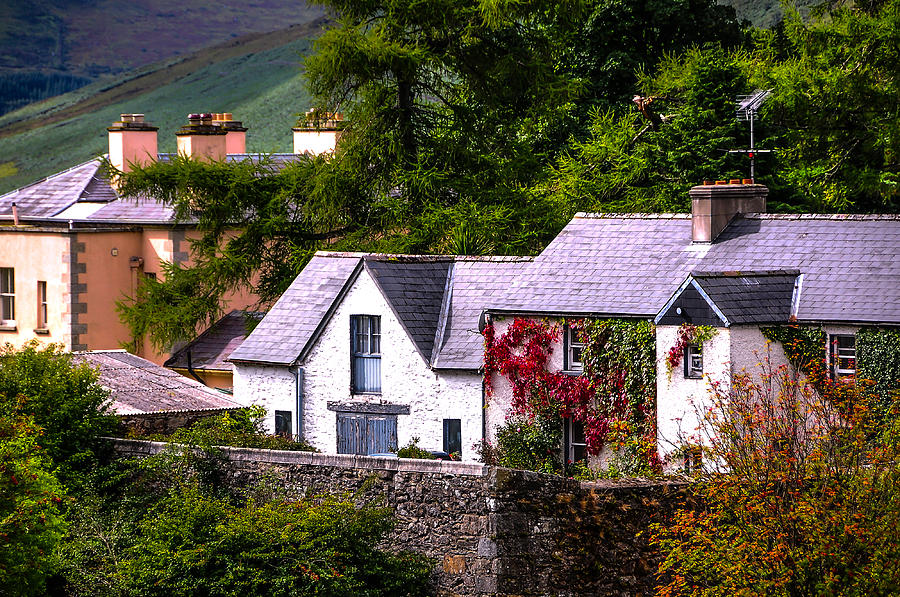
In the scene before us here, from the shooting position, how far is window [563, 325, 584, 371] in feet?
107

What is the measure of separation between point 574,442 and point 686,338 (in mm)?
3505

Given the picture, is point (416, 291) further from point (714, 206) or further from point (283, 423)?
point (714, 206)

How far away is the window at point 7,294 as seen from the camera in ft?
167

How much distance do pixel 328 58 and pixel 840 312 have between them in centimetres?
2148

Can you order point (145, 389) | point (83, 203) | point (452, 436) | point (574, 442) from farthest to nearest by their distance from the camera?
point (83, 203) < point (452, 436) < point (145, 389) < point (574, 442)

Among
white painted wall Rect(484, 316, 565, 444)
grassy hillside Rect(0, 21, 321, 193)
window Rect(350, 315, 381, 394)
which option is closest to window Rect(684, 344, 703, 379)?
white painted wall Rect(484, 316, 565, 444)

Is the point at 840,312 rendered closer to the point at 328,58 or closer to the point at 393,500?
the point at 393,500

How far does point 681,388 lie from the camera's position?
99.6 feet

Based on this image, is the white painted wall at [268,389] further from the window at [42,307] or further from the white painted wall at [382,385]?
the window at [42,307]

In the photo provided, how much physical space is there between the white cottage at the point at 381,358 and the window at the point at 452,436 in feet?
0.07

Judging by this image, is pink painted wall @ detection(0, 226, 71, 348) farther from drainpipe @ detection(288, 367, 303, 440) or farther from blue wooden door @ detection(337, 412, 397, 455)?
blue wooden door @ detection(337, 412, 397, 455)

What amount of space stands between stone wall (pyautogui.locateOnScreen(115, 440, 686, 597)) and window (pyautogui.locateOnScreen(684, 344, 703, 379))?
19.8ft

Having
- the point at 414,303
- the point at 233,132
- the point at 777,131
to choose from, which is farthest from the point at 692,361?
the point at 233,132

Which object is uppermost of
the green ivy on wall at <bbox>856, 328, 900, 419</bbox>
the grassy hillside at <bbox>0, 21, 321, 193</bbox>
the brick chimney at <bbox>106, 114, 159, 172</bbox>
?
the grassy hillside at <bbox>0, 21, 321, 193</bbox>
